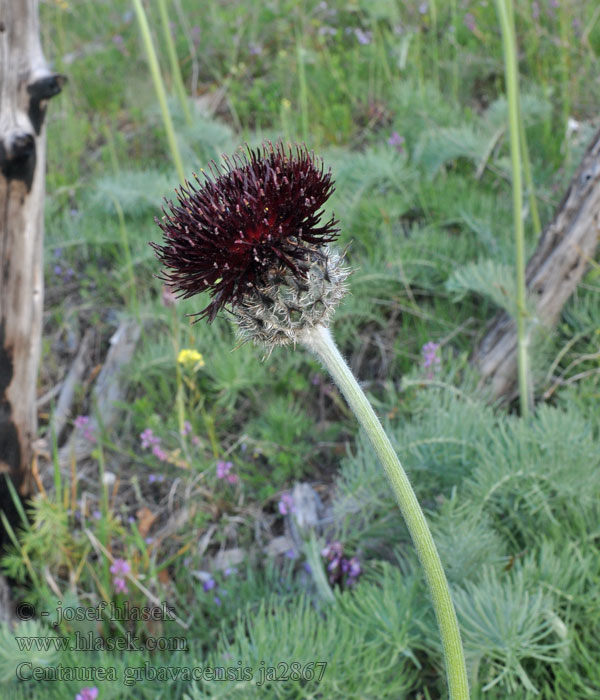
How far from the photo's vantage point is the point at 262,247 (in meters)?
1.55

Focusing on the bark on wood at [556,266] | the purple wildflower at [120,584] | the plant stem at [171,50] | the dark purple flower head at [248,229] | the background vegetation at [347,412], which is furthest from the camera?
the plant stem at [171,50]

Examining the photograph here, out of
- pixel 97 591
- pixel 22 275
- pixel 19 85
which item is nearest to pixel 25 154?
pixel 19 85

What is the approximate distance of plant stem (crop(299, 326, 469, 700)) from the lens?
4.62 feet

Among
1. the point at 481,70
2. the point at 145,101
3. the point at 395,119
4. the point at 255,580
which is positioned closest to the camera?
the point at 255,580

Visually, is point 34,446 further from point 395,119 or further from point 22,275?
point 395,119

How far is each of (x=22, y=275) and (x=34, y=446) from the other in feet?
2.75

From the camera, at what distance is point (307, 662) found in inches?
79.1

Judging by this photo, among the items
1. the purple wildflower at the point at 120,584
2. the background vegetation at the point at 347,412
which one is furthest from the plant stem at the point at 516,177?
the purple wildflower at the point at 120,584

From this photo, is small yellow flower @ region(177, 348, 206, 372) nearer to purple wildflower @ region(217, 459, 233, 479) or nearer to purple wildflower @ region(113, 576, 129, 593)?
purple wildflower @ region(217, 459, 233, 479)

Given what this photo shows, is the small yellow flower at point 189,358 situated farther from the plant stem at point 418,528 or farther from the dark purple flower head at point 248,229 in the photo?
the plant stem at point 418,528

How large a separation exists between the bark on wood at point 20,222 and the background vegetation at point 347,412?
0.23m

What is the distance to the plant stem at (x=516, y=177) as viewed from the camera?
2500 millimetres

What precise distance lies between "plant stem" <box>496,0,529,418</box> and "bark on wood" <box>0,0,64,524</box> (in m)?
1.95

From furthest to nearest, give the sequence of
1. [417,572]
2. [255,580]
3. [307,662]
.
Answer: [255,580] < [417,572] < [307,662]
